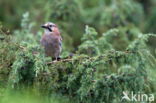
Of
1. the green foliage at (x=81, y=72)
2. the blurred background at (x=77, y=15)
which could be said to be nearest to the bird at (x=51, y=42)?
the blurred background at (x=77, y=15)

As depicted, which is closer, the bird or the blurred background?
the bird

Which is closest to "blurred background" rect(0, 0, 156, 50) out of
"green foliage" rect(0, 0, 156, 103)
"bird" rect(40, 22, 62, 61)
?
"bird" rect(40, 22, 62, 61)

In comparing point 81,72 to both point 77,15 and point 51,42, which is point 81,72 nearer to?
point 51,42

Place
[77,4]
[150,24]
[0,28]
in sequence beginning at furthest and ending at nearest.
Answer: [150,24]
[77,4]
[0,28]

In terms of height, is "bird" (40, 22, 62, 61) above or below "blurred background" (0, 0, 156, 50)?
below

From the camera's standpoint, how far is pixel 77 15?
856 centimetres

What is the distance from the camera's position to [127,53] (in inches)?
193

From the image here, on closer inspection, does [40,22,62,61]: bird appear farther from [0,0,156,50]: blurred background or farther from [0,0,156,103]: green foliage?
[0,0,156,103]: green foliage

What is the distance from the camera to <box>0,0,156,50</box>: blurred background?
8.33 m

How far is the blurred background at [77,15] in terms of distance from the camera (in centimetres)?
833

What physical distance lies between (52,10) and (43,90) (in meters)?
3.55

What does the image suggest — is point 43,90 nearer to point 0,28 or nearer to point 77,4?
point 0,28

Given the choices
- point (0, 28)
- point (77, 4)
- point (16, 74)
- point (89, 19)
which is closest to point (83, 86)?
point (16, 74)

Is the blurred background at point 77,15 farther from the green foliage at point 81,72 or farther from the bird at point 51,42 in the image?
the green foliage at point 81,72
